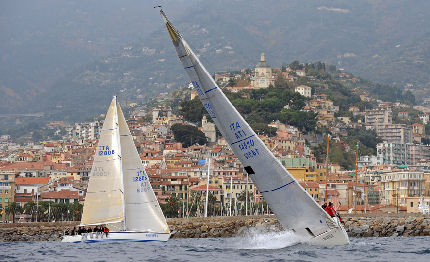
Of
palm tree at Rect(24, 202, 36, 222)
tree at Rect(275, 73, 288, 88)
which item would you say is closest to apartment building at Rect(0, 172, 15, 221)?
palm tree at Rect(24, 202, 36, 222)

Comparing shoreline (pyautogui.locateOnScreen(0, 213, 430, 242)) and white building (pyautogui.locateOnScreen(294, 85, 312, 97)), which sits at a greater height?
white building (pyautogui.locateOnScreen(294, 85, 312, 97))

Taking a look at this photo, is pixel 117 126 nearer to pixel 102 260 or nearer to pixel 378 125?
pixel 102 260

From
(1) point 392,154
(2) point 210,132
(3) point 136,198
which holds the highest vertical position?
(2) point 210,132

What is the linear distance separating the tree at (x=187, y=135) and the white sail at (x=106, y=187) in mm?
96773

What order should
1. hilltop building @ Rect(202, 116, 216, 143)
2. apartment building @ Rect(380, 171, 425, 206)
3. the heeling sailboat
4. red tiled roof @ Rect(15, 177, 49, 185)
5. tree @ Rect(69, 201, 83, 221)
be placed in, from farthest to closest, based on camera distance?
1. hilltop building @ Rect(202, 116, 216, 143)
2. apartment building @ Rect(380, 171, 425, 206)
3. red tiled roof @ Rect(15, 177, 49, 185)
4. tree @ Rect(69, 201, 83, 221)
5. the heeling sailboat

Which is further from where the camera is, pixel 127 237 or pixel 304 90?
pixel 304 90

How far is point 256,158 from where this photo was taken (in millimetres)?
24844

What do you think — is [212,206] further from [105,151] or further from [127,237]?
[127,237]

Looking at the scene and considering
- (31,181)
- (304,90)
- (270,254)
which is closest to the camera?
(270,254)

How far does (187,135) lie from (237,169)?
80.4ft

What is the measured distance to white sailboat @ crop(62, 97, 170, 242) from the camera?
134 feet

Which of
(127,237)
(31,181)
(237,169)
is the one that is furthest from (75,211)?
(127,237)

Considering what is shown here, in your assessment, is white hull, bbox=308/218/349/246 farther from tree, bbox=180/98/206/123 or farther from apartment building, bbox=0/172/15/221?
tree, bbox=180/98/206/123

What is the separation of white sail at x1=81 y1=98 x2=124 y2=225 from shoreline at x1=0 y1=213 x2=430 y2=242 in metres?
10.4
